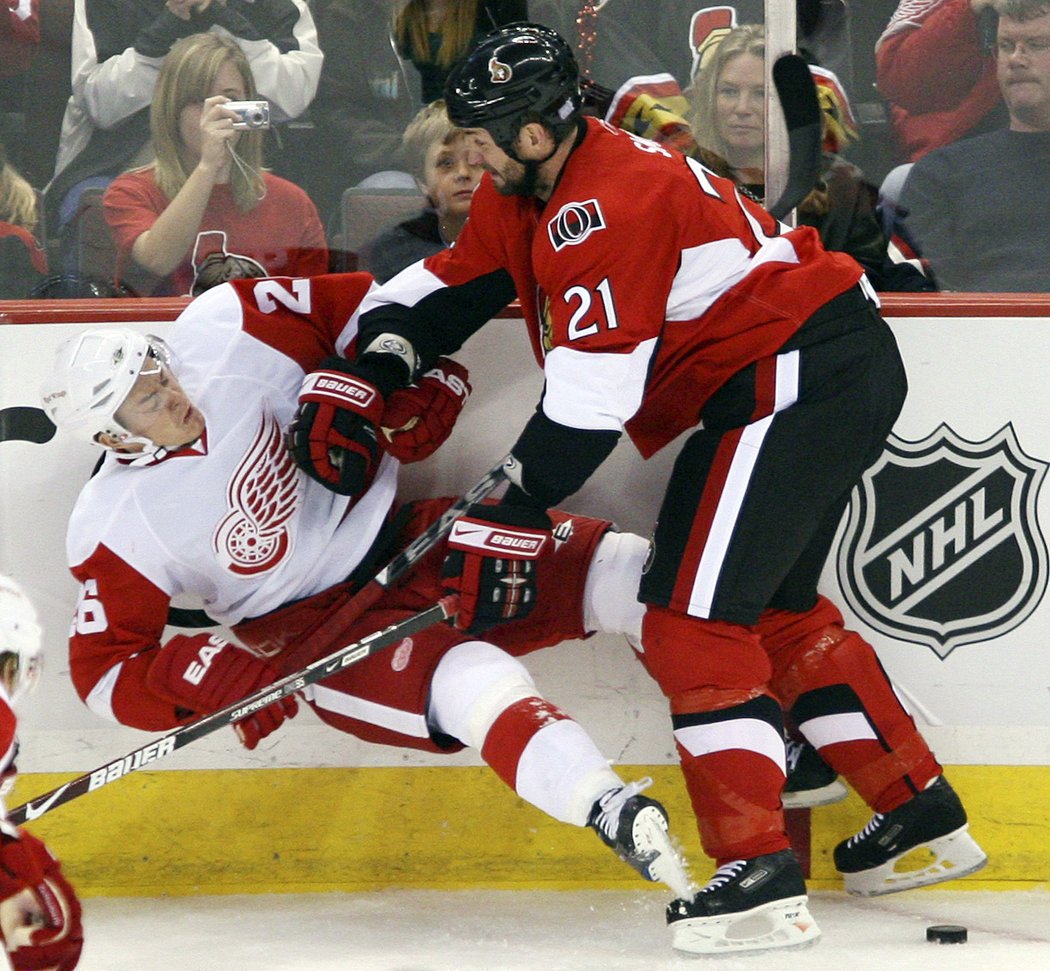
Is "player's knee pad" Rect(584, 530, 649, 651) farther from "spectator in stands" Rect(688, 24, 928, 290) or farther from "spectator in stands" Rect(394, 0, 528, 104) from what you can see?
"spectator in stands" Rect(394, 0, 528, 104)

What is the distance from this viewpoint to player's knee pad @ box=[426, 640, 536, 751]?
224cm

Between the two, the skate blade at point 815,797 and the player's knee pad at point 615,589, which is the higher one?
the player's knee pad at point 615,589

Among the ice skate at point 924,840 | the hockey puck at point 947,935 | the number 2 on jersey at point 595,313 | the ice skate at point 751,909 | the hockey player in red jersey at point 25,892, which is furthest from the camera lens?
the ice skate at point 924,840

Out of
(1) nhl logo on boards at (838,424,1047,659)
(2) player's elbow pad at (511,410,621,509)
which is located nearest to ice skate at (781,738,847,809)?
(1) nhl logo on boards at (838,424,1047,659)

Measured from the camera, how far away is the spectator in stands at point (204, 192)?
8.23ft

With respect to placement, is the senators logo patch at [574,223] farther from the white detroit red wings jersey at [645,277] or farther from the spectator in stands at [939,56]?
the spectator in stands at [939,56]

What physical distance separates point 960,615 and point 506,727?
865 mm

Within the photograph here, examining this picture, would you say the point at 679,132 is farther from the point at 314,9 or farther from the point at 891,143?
the point at 314,9

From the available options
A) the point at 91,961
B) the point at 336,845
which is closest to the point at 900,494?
the point at 336,845

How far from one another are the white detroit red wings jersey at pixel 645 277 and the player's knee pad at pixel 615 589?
22 centimetres

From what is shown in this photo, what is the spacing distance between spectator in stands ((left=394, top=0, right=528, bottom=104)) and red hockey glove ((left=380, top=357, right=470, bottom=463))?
19.1 inches

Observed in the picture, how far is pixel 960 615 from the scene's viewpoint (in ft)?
8.46

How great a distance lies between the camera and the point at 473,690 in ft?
7.39

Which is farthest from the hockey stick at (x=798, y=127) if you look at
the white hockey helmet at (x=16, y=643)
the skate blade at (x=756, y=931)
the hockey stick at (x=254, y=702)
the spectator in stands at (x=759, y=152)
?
the white hockey helmet at (x=16, y=643)
